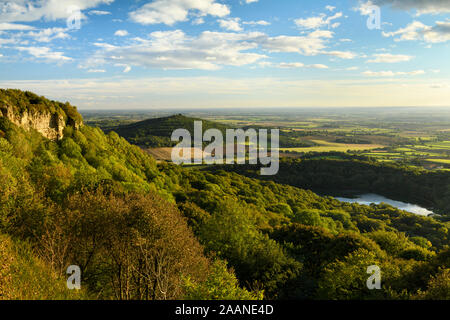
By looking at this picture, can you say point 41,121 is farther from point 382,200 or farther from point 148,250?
point 382,200

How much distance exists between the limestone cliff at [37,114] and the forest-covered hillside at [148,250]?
2.05 m

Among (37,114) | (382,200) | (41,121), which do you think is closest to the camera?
(37,114)

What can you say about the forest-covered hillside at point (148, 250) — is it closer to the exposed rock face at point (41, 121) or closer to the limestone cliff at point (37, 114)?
the exposed rock face at point (41, 121)

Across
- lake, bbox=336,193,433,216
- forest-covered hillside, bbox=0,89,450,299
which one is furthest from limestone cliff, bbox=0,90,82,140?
lake, bbox=336,193,433,216

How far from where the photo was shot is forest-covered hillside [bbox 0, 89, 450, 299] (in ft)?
65.5

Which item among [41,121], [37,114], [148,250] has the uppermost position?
[37,114]

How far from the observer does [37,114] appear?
47.2m

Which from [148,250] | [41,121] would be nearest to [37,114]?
[41,121]

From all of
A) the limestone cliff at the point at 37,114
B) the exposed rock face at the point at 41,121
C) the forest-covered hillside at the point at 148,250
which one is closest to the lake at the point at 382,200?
→ the forest-covered hillside at the point at 148,250

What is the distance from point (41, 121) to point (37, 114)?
1.36m

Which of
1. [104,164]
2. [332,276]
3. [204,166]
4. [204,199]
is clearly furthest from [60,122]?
[204,166]

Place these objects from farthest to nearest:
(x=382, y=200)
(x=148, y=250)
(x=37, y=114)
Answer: (x=382, y=200)
(x=37, y=114)
(x=148, y=250)

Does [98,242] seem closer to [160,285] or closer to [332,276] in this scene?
[160,285]

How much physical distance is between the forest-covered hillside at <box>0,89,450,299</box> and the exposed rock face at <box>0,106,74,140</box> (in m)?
1.75
